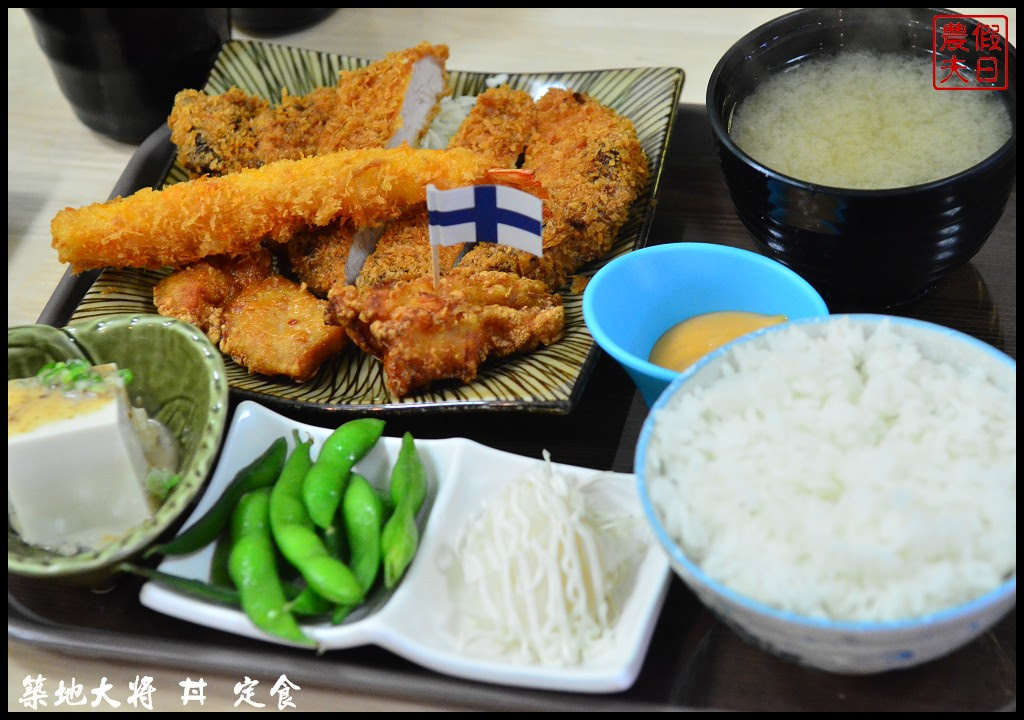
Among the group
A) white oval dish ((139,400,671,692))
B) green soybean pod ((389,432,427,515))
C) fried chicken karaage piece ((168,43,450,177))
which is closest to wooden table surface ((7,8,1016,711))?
white oval dish ((139,400,671,692))

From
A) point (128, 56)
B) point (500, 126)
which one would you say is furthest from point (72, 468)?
point (128, 56)

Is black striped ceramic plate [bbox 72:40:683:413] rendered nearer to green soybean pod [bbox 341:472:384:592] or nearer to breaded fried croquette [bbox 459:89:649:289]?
breaded fried croquette [bbox 459:89:649:289]

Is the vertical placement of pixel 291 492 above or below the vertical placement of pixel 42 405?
below

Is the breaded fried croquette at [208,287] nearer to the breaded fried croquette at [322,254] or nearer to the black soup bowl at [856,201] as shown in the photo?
the breaded fried croquette at [322,254]

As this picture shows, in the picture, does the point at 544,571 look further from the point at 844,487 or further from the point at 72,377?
the point at 72,377

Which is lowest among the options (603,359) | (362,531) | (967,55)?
(603,359)

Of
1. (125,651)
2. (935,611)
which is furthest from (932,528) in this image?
(125,651)

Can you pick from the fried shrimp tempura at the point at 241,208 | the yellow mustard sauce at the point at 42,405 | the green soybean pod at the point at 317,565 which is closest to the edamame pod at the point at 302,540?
the green soybean pod at the point at 317,565
